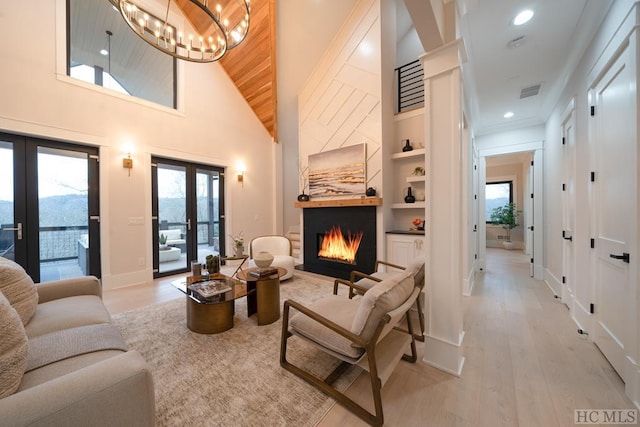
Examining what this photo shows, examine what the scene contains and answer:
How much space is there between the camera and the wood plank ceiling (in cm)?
420

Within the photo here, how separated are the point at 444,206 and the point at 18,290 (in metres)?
2.99

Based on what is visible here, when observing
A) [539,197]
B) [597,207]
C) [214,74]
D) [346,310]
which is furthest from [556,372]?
[214,74]

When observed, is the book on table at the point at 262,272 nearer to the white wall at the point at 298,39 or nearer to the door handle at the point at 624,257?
the door handle at the point at 624,257

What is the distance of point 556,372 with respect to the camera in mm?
1811

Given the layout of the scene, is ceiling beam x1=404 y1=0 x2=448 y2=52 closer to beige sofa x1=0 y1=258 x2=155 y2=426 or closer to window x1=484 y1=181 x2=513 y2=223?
beige sofa x1=0 y1=258 x2=155 y2=426

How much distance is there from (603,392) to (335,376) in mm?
1841

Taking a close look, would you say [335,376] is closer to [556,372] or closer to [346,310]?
[346,310]

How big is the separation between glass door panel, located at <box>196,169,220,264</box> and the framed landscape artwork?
7.26 feet

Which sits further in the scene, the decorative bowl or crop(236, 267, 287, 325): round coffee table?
the decorative bowl

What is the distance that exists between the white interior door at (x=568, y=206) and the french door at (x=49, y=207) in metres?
6.62

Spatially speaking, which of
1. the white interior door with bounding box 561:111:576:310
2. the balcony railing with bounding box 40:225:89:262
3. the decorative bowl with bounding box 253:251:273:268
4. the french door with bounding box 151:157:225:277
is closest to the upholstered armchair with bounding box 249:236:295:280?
the french door with bounding box 151:157:225:277

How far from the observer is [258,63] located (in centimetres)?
482

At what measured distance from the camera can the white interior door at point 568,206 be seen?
2.83 m

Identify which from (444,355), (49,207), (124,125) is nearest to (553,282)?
(444,355)
